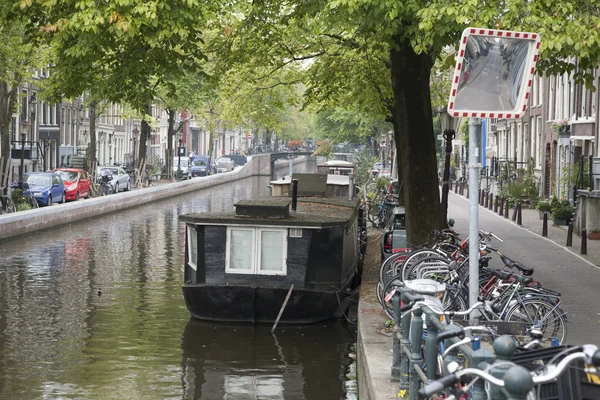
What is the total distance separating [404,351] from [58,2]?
35.6ft

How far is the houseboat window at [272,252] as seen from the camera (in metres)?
18.3

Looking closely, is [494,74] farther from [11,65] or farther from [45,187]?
[45,187]

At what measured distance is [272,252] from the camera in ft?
60.2

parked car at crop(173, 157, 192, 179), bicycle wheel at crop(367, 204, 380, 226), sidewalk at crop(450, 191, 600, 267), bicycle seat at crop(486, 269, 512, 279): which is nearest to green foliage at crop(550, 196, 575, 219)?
sidewalk at crop(450, 191, 600, 267)

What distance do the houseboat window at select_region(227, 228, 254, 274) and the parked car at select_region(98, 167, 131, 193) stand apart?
115 ft

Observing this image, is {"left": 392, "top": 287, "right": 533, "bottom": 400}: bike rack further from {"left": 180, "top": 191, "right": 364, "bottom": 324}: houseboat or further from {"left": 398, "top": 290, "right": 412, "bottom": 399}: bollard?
{"left": 180, "top": 191, "right": 364, "bottom": 324}: houseboat

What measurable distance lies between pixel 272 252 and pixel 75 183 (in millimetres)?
28291

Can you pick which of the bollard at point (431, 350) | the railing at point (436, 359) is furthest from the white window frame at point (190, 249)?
the bollard at point (431, 350)

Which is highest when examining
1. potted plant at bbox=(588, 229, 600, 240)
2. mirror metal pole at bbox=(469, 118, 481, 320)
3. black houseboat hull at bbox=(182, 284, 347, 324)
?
mirror metal pole at bbox=(469, 118, 481, 320)

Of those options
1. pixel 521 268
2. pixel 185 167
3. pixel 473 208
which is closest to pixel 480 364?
pixel 473 208

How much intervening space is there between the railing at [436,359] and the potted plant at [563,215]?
2324 centimetres

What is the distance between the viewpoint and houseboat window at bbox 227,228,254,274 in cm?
1833

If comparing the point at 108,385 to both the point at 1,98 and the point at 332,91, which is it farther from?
the point at 1,98

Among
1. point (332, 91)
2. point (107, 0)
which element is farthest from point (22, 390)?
point (332, 91)
